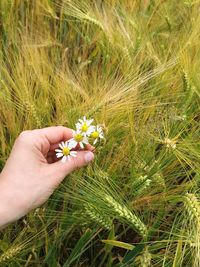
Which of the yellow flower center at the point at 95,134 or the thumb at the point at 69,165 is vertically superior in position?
the yellow flower center at the point at 95,134

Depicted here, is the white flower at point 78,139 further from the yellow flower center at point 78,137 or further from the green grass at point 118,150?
the green grass at point 118,150

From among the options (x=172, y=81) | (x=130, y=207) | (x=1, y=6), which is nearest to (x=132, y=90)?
(x=172, y=81)

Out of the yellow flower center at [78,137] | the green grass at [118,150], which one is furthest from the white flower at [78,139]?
the green grass at [118,150]

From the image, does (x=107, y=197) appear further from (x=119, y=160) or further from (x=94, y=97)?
(x=94, y=97)

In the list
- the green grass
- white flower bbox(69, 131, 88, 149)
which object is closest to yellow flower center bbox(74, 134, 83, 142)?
white flower bbox(69, 131, 88, 149)

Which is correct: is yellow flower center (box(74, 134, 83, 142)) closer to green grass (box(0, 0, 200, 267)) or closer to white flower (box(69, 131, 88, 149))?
white flower (box(69, 131, 88, 149))

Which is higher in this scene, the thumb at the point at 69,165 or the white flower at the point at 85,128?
the white flower at the point at 85,128
